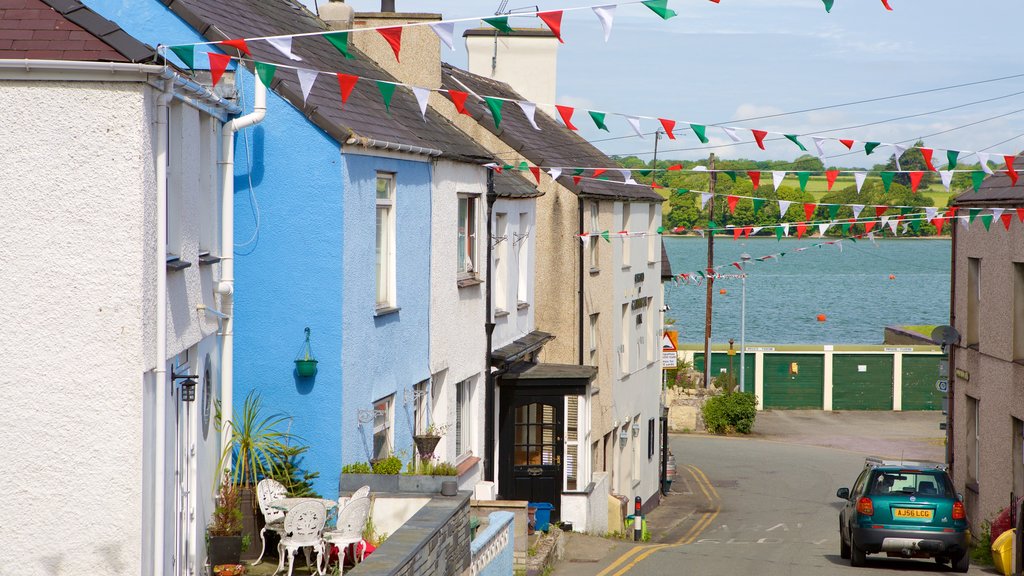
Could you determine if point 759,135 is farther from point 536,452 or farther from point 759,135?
point 536,452

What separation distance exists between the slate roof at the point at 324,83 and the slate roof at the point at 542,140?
4182 millimetres

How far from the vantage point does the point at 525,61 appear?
31609mm

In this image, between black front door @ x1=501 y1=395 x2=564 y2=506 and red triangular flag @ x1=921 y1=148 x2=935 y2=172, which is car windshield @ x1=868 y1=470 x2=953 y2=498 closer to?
red triangular flag @ x1=921 y1=148 x2=935 y2=172

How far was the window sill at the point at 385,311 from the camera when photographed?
14.6 metres

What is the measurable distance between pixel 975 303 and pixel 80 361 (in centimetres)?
1950

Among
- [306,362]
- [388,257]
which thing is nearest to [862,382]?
[388,257]

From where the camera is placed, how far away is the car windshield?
1742 centimetres

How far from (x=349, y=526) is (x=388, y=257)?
4.25m

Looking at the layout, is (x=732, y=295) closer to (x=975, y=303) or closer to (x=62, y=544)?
(x=975, y=303)

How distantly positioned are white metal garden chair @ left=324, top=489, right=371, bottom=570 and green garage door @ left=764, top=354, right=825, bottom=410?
4290 cm

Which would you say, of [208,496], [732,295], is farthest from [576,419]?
[732,295]

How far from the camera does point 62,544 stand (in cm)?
886

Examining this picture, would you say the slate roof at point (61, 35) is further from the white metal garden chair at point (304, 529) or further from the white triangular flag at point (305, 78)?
the white metal garden chair at point (304, 529)

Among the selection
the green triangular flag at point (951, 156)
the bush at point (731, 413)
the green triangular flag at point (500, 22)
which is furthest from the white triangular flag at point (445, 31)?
the bush at point (731, 413)
